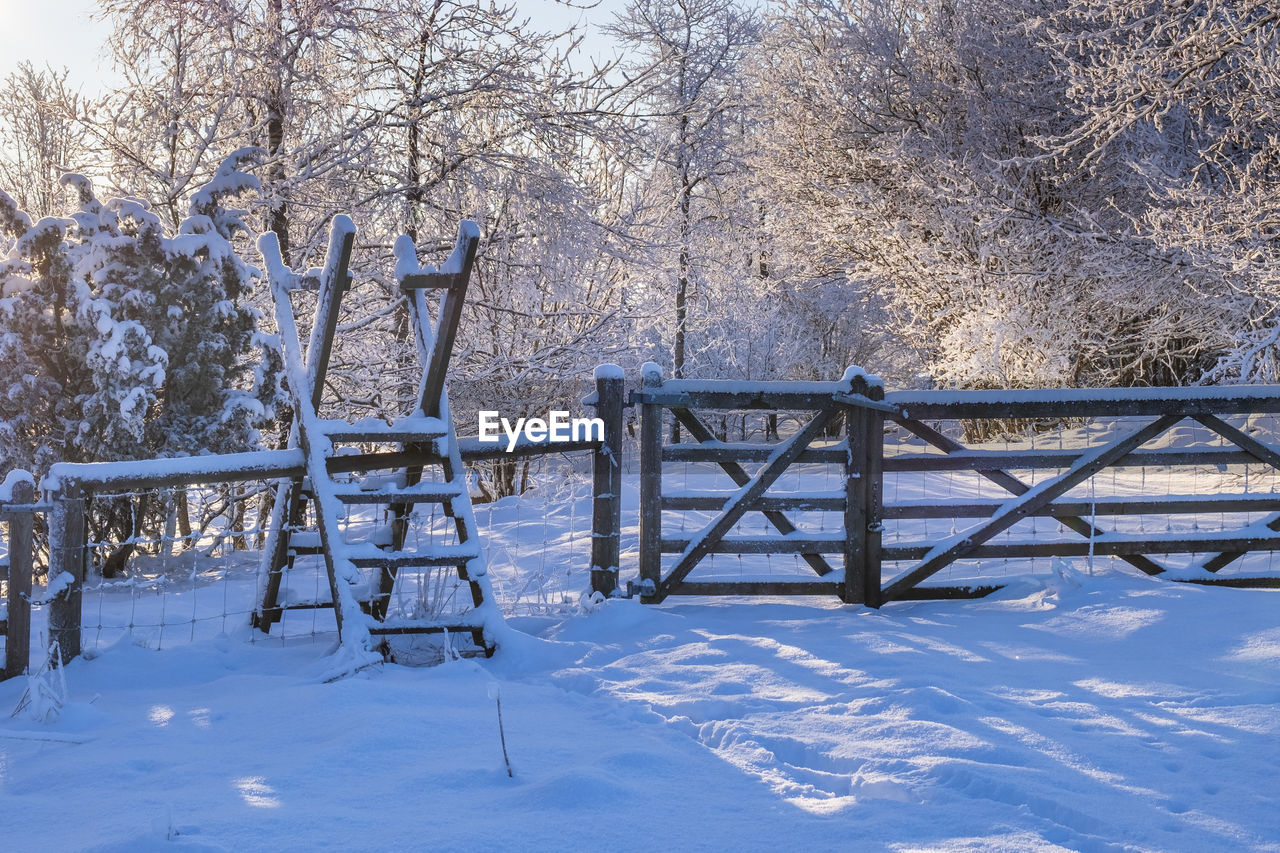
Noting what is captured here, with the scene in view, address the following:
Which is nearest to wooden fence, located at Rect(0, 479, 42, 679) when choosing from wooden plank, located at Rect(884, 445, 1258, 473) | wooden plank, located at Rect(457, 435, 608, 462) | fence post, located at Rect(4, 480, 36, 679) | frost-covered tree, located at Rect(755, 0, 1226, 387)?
fence post, located at Rect(4, 480, 36, 679)

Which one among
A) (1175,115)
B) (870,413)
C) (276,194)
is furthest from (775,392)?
(1175,115)

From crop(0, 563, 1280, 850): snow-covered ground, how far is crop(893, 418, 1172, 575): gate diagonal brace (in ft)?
3.00

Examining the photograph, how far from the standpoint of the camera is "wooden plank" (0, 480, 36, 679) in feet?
14.7

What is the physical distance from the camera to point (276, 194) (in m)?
9.93

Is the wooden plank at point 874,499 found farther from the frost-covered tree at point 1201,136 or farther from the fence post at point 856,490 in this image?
the frost-covered tree at point 1201,136

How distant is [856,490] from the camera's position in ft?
19.8

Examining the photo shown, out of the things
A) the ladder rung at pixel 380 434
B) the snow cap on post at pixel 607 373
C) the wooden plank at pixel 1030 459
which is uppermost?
the snow cap on post at pixel 607 373

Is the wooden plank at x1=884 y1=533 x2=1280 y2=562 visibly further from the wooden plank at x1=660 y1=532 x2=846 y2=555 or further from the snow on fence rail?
the snow on fence rail

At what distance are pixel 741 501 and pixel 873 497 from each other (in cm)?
81

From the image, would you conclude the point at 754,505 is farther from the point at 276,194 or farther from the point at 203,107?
the point at 203,107

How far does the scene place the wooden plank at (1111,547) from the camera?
6133 millimetres

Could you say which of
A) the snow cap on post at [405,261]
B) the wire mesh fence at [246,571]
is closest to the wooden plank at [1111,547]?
the wire mesh fence at [246,571]

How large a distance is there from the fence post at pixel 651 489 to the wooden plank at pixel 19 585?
3.14 meters

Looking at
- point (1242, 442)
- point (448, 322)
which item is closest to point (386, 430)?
point (448, 322)
